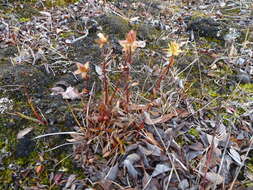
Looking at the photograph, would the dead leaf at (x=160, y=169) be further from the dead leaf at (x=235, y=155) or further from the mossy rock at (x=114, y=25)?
the mossy rock at (x=114, y=25)

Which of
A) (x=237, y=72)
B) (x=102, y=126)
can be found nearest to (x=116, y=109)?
(x=102, y=126)

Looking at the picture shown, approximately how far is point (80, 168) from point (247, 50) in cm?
192

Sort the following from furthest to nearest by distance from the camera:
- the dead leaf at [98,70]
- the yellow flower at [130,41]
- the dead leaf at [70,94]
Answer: the dead leaf at [98,70], the dead leaf at [70,94], the yellow flower at [130,41]

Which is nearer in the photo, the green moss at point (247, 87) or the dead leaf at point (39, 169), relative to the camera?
the dead leaf at point (39, 169)

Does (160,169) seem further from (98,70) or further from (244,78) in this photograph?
(244,78)

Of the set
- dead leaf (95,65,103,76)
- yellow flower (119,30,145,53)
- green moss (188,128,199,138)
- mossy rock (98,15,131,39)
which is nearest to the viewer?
yellow flower (119,30,145,53)

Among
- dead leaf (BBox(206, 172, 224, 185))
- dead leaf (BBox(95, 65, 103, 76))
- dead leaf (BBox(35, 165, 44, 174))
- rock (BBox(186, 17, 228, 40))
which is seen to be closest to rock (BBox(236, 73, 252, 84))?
rock (BBox(186, 17, 228, 40))

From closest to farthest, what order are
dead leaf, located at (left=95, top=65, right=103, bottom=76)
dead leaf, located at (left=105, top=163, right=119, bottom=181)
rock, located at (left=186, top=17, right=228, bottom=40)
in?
dead leaf, located at (left=105, top=163, right=119, bottom=181)
dead leaf, located at (left=95, top=65, right=103, bottom=76)
rock, located at (left=186, top=17, right=228, bottom=40)

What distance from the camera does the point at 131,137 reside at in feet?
4.88

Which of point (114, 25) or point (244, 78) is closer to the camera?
point (244, 78)

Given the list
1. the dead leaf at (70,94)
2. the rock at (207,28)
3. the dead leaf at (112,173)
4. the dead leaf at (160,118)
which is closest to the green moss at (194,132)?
the dead leaf at (160,118)

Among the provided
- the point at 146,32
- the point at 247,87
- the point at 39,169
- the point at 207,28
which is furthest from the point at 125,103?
the point at 207,28

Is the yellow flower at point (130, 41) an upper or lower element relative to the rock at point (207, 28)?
upper

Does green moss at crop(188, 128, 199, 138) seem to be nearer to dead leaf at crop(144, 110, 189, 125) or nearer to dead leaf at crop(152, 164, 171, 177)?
dead leaf at crop(144, 110, 189, 125)
